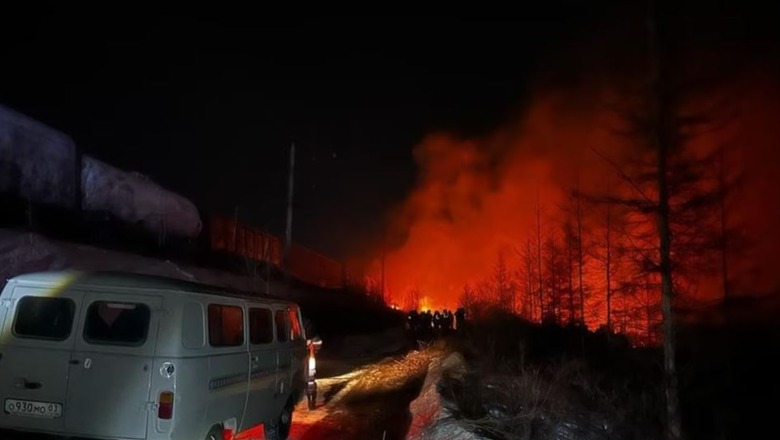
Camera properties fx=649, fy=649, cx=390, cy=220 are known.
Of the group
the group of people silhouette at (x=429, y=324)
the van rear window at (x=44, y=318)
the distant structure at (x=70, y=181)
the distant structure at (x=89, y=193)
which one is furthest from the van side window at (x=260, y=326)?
the group of people silhouette at (x=429, y=324)

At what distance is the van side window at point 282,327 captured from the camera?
9.13 metres

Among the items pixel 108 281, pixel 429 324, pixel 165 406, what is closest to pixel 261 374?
pixel 165 406

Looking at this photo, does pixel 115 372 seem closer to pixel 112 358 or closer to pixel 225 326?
pixel 112 358

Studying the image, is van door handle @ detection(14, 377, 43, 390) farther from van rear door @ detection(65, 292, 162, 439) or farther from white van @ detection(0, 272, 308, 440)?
van rear door @ detection(65, 292, 162, 439)

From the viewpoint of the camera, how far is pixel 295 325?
1011cm

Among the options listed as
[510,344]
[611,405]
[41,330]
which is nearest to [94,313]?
[41,330]

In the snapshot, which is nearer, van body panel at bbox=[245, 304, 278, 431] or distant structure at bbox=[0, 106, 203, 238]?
van body panel at bbox=[245, 304, 278, 431]

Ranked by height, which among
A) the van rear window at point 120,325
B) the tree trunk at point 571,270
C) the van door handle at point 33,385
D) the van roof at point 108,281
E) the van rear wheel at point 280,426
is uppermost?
the tree trunk at point 571,270

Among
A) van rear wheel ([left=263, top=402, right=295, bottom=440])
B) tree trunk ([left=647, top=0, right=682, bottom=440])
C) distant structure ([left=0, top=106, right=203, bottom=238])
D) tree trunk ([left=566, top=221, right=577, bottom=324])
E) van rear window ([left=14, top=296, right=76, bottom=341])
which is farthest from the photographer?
tree trunk ([left=566, top=221, right=577, bottom=324])

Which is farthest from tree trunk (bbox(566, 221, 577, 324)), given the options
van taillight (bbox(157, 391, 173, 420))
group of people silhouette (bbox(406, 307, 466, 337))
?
van taillight (bbox(157, 391, 173, 420))

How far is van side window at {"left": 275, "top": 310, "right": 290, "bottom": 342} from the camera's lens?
30.0ft

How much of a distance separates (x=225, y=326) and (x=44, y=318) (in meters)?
1.79

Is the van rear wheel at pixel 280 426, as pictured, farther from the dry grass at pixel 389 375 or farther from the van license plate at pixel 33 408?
the dry grass at pixel 389 375

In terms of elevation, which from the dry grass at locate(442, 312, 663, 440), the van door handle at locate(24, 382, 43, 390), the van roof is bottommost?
the dry grass at locate(442, 312, 663, 440)
